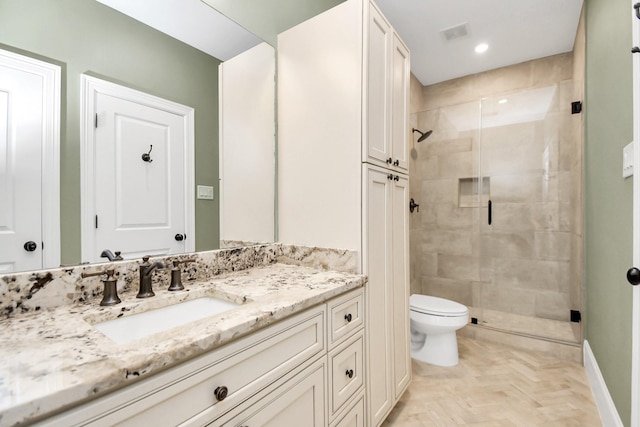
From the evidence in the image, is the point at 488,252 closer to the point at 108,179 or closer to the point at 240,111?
the point at 240,111

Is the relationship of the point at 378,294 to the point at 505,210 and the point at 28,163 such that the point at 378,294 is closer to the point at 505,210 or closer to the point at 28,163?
the point at 28,163

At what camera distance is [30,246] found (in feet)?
2.86

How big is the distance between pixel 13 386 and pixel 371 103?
142cm

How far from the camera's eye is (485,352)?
7.95ft

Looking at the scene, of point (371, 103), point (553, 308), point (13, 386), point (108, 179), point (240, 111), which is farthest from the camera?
point (553, 308)

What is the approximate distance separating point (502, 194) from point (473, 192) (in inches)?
10.2

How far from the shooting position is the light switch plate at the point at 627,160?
3.78 feet

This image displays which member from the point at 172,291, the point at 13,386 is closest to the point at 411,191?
the point at 172,291

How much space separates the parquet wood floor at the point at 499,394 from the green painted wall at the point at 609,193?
0.28m

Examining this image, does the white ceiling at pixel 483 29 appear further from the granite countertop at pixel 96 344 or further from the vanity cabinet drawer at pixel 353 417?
the vanity cabinet drawer at pixel 353 417

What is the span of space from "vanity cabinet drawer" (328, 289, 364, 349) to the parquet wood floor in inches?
30.6

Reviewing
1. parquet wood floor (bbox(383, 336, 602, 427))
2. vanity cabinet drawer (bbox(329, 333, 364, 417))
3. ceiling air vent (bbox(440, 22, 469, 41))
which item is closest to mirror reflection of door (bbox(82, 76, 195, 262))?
vanity cabinet drawer (bbox(329, 333, 364, 417))

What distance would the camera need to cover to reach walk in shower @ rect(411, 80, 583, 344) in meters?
2.68

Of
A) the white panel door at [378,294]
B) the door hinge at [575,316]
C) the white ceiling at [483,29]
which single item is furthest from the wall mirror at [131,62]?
the door hinge at [575,316]
